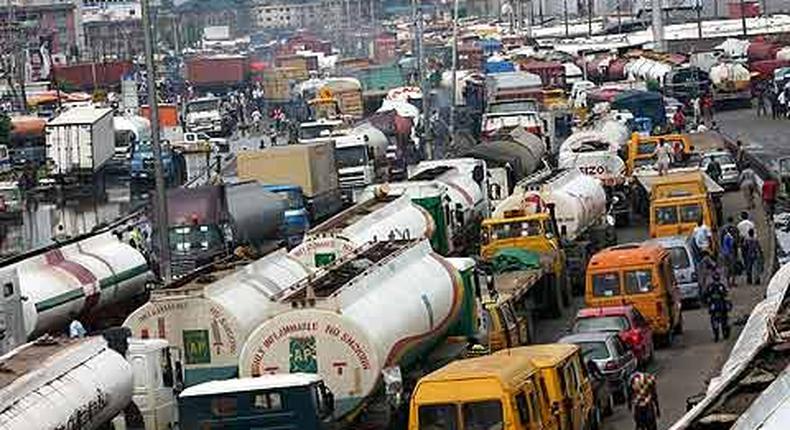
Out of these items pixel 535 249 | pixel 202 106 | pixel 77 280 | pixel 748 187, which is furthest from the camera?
pixel 202 106

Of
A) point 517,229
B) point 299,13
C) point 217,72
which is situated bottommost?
point 217,72

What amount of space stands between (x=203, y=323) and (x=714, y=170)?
24266 millimetres

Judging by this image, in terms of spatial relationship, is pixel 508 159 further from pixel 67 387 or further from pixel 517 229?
pixel 67 387

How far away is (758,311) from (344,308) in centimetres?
378

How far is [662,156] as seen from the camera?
4125cm

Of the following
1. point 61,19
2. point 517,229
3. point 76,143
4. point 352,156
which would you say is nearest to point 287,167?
point 352,156

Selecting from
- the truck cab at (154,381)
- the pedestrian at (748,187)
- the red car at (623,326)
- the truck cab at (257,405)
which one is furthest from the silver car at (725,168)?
the truck cab at (257,405)

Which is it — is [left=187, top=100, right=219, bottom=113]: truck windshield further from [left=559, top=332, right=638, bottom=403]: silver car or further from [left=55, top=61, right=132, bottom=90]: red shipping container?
[left=559, top=332, right=638, bottom=403]: silver car

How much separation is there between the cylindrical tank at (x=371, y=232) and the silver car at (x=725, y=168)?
41.6 feet

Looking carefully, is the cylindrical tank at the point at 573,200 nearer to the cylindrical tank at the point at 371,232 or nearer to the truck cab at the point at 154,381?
the cylindrical tank at the point at 371,232

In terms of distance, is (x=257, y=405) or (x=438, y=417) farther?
(x=257, y=405)

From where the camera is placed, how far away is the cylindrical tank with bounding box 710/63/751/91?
73062mm

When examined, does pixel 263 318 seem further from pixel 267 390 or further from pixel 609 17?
pixel 609 17

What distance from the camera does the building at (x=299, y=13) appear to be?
164 m
